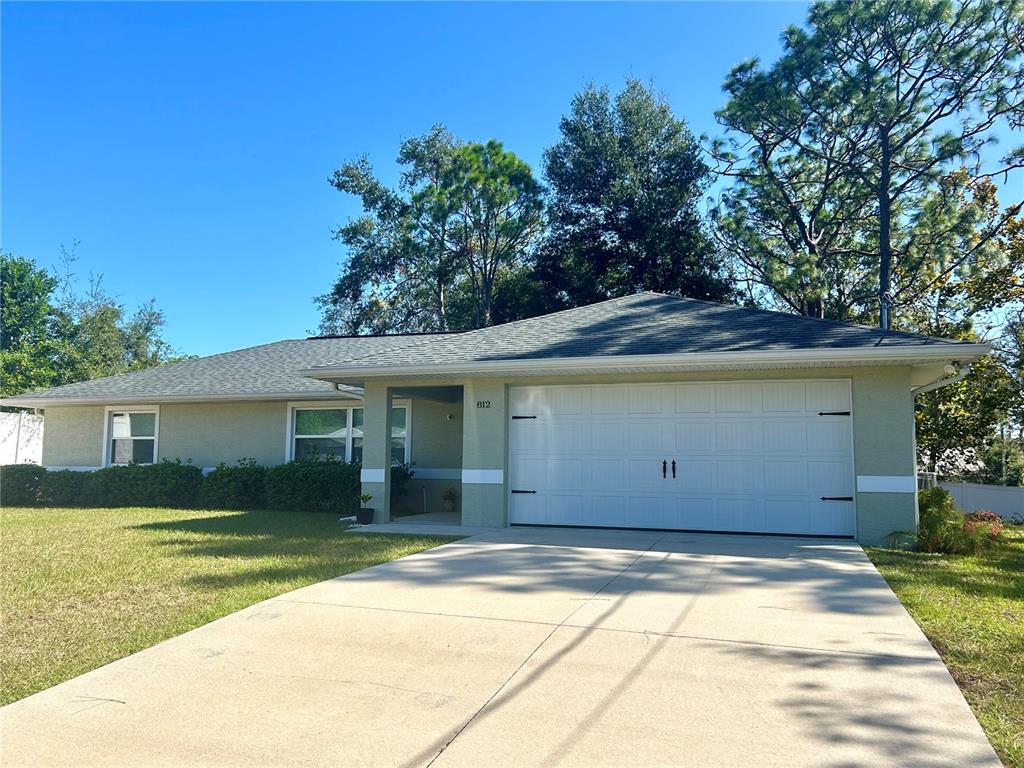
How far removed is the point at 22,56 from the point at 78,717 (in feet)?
50.1

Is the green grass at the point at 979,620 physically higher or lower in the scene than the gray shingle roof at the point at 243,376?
lower

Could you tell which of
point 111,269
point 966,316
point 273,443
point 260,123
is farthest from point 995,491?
point 111,269

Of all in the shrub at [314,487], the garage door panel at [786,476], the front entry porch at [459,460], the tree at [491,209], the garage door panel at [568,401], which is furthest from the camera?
the tree at [491,209]

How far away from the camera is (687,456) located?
10484 mm

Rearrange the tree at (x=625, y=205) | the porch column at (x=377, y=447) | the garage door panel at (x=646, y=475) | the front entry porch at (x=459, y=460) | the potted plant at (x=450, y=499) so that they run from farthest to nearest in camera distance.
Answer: the tree at (x=625, y=205), the potted plant at (x=450, y=499), the porch column at (x=377, y=447), the front entry porch at (x=459, y=460), the garage door panel at (x=646, y=475)

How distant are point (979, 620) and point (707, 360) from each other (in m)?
4.67

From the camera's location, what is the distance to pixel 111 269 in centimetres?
4047

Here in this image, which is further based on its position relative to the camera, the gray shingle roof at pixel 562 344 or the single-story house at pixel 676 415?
the gray shingle roof at pixel 562 344

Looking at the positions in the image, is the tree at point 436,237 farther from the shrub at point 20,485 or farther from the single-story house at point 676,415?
the single-story house at point 676,415

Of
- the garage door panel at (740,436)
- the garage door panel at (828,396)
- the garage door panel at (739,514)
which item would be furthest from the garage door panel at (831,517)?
the garage door panel at (828,396)

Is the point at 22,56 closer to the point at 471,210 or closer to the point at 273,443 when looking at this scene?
the point at 273,443

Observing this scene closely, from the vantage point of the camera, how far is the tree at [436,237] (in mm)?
31891

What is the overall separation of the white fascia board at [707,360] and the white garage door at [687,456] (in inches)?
28.9

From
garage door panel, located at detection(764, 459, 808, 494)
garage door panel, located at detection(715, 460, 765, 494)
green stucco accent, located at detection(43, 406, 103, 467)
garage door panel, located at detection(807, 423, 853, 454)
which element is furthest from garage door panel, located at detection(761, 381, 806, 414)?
green stucco accent, located at detection(43, 406, 103, 467)
